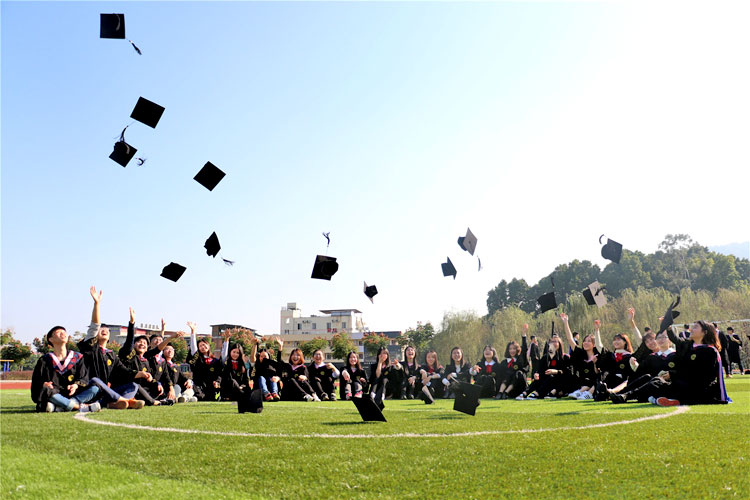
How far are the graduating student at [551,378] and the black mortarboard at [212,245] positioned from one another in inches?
295

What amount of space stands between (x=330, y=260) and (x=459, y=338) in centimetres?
4034

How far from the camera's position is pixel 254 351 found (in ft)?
42.8

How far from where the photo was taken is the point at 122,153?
9.31 m

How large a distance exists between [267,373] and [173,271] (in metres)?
3.25

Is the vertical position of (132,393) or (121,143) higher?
(121,143)

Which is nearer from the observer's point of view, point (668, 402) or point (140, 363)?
point (668, 402)

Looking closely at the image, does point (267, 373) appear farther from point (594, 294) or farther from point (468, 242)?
point (594, 294)

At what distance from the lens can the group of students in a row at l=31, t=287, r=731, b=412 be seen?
322 inches

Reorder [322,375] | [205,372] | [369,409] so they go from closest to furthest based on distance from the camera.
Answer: [369,409] → [205,372] → [322,375]

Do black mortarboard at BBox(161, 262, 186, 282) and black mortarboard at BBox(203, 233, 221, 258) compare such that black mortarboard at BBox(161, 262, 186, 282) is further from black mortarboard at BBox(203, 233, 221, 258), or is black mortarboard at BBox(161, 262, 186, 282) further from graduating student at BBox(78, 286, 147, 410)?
graduating student at BBox(78, 286, 147, 410)

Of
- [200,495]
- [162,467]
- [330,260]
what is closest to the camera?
[200,495]

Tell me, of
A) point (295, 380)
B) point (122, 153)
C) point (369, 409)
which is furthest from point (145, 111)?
point (295, 380)

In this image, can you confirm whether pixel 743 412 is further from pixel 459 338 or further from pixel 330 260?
pixel 459 338

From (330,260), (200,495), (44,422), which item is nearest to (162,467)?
(200,495)
